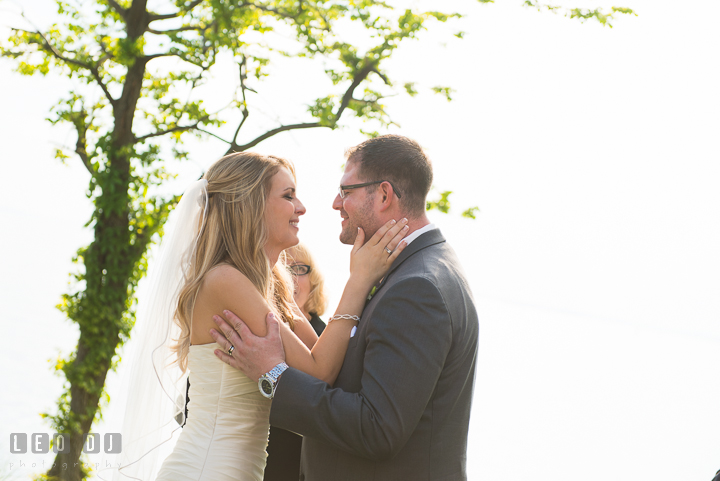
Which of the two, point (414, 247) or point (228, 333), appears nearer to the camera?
point (414, 247)

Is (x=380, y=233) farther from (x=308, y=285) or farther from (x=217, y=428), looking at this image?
(x=308, y=285)

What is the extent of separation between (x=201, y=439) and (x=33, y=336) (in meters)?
23.6

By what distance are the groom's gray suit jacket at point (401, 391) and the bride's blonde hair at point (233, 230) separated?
76 cm

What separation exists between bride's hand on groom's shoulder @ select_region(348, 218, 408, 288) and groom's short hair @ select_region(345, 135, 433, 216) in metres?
0.13

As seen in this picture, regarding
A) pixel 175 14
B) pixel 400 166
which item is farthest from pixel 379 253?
pixel 175 14

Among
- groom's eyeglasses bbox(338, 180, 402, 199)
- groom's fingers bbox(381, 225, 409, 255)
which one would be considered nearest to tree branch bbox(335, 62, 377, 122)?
groom's eyeglasses bbox(338, 180, 402, 199)

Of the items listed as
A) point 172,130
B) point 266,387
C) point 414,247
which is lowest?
point 266,387

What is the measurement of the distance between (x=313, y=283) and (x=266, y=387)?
6.67ft

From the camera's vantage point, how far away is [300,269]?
4.41m

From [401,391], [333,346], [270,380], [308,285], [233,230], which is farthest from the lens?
[308,285]

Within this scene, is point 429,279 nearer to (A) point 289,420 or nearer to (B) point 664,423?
(A) point 289,420

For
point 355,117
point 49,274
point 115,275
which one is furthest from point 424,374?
point 49,274

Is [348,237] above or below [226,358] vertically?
above

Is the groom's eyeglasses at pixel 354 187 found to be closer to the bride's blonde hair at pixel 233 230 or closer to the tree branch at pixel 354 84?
the bride's blonde hair at pixel 233 230
